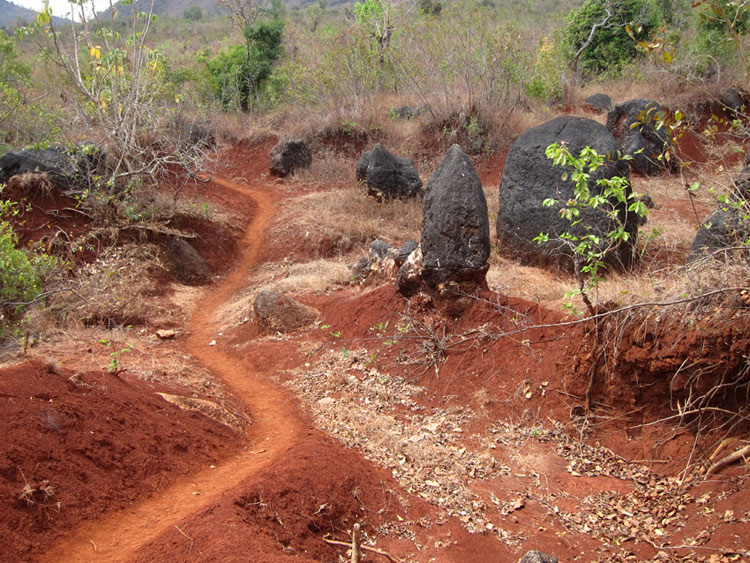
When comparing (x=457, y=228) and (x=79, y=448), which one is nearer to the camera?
(x=79, y=448)

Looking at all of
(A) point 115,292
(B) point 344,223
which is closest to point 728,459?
(A) point 115,292

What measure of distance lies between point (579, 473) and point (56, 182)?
412 inches

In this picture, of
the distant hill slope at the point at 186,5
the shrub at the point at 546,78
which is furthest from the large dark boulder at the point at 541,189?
the distant hill slope at the point at 186,5

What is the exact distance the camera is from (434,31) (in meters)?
19.6

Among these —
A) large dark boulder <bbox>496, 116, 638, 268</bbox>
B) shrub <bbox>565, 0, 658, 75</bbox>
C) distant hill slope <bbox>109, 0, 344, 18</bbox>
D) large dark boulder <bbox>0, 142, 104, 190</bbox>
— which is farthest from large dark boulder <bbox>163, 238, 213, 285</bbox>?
distant hill slope <bbox>109, 0, 344, 18</bbox>

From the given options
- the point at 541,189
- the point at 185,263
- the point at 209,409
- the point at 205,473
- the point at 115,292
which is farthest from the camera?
the point at 185,263

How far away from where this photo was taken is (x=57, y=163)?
37.2 ft

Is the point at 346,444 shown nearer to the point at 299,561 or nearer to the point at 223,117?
the point at 299,561

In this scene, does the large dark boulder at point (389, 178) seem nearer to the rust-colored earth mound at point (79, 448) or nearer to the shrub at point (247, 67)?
the rust-colored earth mound at point (79, 448)

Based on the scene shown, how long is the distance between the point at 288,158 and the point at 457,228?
11956mm

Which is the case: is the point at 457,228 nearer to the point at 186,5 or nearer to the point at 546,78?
the point at 546,78

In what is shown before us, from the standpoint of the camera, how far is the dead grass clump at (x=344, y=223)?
1255cm

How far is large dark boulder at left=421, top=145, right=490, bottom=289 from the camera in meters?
6.67

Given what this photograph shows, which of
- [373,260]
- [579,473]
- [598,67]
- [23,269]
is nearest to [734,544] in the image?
[579,473]
